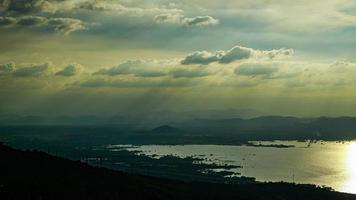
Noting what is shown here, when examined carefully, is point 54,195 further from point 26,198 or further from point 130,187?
point 130,187

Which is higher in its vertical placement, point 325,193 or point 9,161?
point 9,161

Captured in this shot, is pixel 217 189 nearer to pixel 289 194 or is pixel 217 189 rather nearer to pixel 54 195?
pixel 289 194

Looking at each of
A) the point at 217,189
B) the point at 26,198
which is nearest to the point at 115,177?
the point at 217,189

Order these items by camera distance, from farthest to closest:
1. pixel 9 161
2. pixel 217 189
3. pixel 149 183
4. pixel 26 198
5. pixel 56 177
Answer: pixel 217 189 < pixel 149 183 < pixel 9 161 < pixel 56 177 < pixel 26 198

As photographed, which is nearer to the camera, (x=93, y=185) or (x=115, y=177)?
(x=93, y=185)

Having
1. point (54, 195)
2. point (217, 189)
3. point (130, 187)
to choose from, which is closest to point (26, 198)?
point (54, 195)

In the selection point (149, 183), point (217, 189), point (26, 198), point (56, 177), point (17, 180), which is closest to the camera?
point (26, 198)
